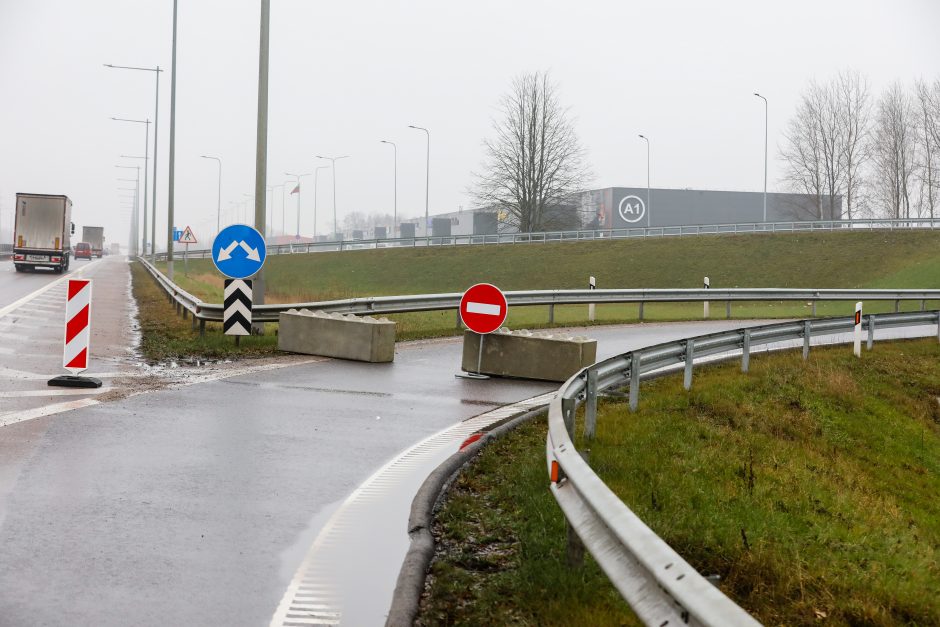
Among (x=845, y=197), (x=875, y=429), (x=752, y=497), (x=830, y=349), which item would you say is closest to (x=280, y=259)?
(x=845, y=197)

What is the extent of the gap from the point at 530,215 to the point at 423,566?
66782mm

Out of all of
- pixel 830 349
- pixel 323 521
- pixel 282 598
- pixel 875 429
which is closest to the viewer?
pixel 282 598

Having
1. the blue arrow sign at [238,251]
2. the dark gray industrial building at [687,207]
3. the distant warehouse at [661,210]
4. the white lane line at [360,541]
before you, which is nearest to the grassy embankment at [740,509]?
the white lane line at [360,541]

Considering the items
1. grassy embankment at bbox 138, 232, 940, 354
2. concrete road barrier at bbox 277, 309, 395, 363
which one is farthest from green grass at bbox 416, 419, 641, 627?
grassy embankment at bbox 138, 232, 940, 354

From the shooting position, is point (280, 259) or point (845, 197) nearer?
point (280, 259)

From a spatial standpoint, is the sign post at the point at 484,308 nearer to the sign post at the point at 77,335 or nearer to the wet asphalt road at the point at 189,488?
Result: the wet asphalt road at the point at 189,488

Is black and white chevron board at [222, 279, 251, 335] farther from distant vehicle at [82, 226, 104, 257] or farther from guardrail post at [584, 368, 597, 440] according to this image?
distant vehicle at [82, 226, 104, 257]

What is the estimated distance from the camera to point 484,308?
15305 mm

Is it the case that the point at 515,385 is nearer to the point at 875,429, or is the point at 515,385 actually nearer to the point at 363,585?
the point at 875,429

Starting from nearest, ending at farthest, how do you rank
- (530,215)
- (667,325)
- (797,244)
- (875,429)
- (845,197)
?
(875,429), (667,325), (797,244), (530,215), (845,197)

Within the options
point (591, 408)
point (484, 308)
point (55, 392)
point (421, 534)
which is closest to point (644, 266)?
point (484, 308)

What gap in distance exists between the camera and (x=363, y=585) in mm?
5484

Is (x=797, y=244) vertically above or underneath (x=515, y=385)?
above

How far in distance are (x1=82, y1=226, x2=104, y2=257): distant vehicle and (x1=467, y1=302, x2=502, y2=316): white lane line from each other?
4005 inches
